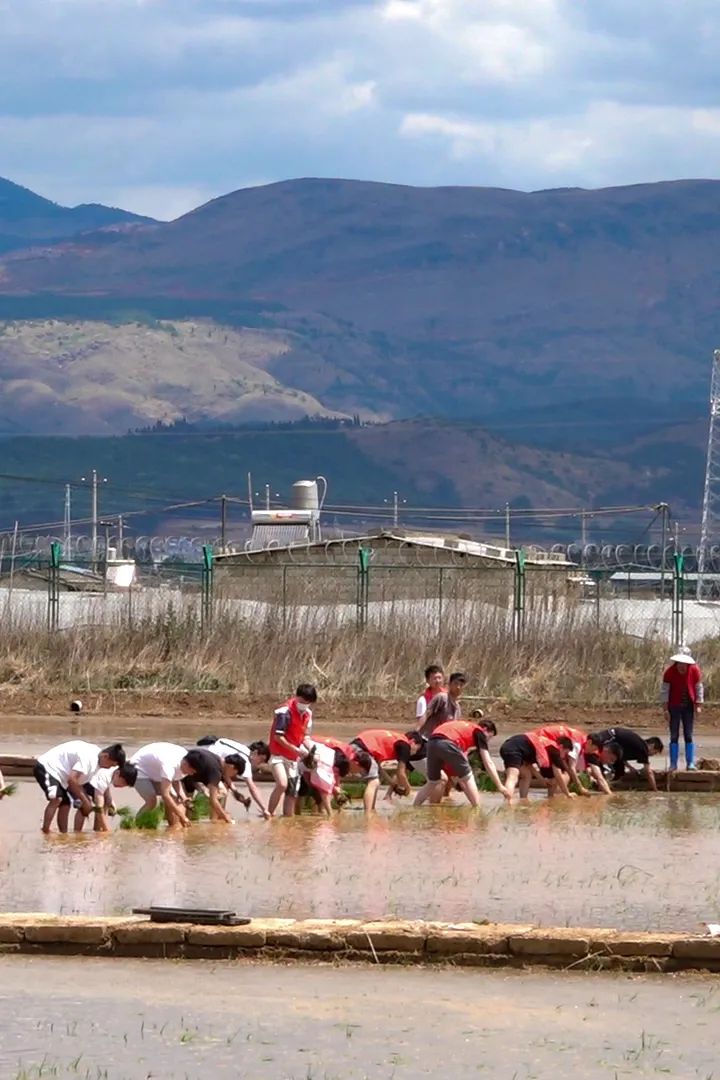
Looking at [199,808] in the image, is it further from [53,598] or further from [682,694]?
[53,598]

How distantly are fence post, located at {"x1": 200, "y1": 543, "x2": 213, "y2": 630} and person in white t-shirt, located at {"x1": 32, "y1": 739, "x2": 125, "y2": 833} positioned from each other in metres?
16.2

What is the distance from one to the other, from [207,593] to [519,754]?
15.4 metres

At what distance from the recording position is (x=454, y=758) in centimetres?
1994

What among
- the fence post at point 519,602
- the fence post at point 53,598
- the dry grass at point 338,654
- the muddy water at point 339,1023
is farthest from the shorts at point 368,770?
the fence post at point 53,598

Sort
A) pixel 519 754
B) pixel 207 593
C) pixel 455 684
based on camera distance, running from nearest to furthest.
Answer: pixel 519 754, pixel 455 684, pixel 207 593

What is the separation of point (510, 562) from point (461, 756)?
82.2 feet

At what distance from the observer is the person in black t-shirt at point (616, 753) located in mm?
21781

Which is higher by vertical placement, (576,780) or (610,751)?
(610,751)

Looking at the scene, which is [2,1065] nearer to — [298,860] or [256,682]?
[298,860]

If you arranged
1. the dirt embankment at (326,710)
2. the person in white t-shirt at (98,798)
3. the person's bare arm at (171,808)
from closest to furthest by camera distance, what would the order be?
the person in white t-shirt at (98,798), the person's bare arm at (171,808), the dirt embankment at (326,710)

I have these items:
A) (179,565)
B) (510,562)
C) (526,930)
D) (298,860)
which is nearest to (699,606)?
(510,562)

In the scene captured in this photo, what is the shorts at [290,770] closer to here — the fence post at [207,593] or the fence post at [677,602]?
the fence post at [207,593]

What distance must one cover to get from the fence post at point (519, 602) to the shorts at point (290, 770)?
14078mm

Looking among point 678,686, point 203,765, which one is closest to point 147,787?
point 203,765
